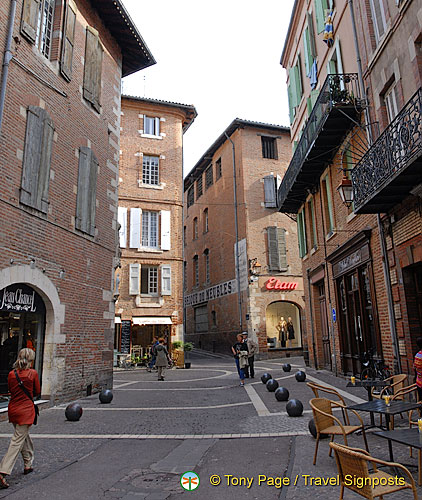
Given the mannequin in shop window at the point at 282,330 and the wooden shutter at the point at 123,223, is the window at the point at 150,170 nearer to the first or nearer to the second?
the wooden shutter at the point at 123,223

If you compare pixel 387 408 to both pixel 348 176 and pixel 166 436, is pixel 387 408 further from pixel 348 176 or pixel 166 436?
pixel 348 176

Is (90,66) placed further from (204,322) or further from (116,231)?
(204,322)

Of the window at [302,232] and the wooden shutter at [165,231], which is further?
the wooden shutter at [165,231]

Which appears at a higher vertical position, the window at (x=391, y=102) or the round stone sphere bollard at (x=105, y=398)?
the window at (x=391, y=102)

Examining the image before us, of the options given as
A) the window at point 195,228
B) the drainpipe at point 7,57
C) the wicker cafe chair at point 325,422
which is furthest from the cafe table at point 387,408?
the window at point 195,228

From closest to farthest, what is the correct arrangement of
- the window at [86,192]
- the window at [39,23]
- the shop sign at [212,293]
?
the window at [39,23] → the window at [86,192] → the shop sign at [212,293]

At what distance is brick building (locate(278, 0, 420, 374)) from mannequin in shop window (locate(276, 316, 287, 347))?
26.3 feet

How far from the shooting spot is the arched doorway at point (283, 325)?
82.2 ft

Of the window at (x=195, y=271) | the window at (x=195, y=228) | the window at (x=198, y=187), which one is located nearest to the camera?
the window at (x=195, y=271)

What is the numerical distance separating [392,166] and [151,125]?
61.0 feet

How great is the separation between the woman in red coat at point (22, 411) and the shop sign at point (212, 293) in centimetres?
2085

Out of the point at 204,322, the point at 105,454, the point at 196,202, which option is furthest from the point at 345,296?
the point at 196,202

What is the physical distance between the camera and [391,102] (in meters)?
9.53

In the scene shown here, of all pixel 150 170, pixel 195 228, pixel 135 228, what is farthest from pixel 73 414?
pixel 195 228
